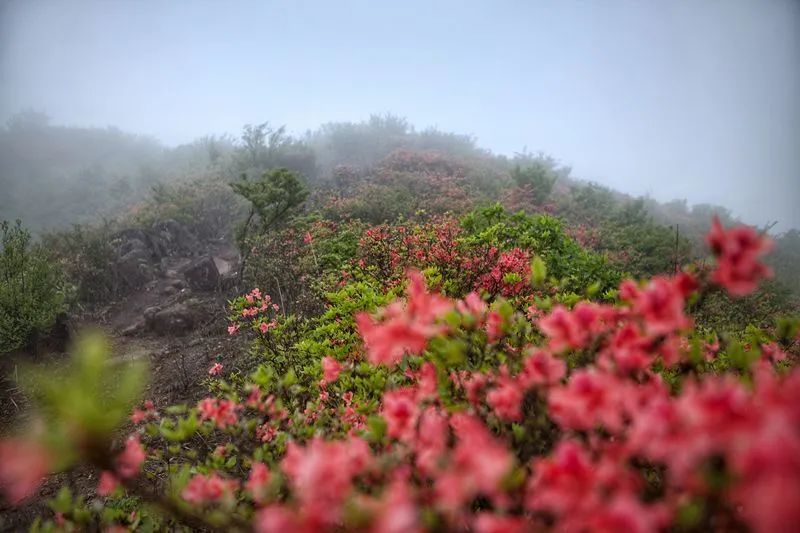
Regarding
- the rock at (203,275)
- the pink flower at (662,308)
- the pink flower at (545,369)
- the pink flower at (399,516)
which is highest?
the pink flower at (662,308)

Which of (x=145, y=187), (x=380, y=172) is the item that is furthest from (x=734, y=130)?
(x=145, y=187)

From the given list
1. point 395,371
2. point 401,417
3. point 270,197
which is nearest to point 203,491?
point 401,417

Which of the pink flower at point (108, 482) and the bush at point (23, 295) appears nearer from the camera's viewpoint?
the pink flower at point (108, 482)

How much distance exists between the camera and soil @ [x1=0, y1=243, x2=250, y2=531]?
4.26m

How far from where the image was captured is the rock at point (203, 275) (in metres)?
10.2

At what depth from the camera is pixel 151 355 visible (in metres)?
7.36

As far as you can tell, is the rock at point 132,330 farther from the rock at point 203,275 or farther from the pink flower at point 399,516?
the pink flower at point 399,516

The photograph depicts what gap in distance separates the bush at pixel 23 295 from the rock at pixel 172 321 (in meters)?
1.67

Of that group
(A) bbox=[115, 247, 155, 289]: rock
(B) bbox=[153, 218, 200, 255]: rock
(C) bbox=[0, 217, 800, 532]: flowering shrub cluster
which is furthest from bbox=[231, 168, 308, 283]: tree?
(C) bbox=[0, 217, 800, 532]: flowering shrub cluster

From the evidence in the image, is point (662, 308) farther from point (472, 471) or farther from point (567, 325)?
point (472, 471)

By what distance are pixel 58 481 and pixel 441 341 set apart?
5.36m

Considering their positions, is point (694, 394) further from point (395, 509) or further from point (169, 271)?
point (169, 271)

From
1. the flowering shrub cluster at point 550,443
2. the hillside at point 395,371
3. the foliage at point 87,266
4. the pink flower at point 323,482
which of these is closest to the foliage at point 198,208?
the hillside at point 395,371

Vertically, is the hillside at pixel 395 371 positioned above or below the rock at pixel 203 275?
Answer: above
